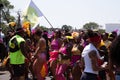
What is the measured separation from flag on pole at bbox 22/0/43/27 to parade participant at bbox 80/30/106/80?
9.40 metres

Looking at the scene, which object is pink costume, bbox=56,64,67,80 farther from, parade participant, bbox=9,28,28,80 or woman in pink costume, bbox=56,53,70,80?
parade participant, bbox=9,28,28,80

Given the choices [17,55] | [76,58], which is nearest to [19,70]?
[17,55]

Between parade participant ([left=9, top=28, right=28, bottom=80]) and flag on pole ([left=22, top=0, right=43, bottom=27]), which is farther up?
flag on pole ([left=22, top=0, right=43, bottom=27])

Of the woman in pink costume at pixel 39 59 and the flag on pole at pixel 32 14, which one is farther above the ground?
the flag on pole at pixel 32 14

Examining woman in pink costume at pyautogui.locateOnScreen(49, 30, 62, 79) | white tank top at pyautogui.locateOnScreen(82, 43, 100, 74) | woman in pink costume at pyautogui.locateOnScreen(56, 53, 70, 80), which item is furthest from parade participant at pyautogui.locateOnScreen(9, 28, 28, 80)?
white tank top at pyautogui.locateOnScreen(82, 43, 100, 74)

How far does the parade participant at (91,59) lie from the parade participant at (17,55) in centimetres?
246

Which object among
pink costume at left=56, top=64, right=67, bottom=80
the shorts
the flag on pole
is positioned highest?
the flag on pole

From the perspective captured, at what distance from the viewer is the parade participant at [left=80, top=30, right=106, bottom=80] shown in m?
6.44

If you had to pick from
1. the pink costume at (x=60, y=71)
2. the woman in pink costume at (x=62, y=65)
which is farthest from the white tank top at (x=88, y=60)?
the pink costume at (x=60, y=71)

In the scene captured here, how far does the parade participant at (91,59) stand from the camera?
644cm

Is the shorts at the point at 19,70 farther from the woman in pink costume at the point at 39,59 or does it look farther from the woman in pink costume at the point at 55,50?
the woman in pink costume at the point at 55,50

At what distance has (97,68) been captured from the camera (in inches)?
253

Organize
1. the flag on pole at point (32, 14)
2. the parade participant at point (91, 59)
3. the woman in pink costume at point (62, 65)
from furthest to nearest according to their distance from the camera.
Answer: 1. the flag on pole at point (32, 14)
2. the woman in pink costume at point (62, 65)
3. the parade participant at point (91, 59)

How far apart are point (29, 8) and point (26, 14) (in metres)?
0.64
